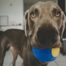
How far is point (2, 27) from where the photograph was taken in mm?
4895

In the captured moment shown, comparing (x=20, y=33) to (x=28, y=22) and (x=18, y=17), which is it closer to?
(x=28, y=22)

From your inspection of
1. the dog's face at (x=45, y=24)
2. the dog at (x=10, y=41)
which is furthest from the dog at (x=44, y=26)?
the dog at (x=10, y=41)

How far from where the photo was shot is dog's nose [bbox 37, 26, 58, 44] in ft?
1.84

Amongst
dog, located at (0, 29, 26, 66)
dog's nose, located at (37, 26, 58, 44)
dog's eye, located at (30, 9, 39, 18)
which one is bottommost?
dog, located at (0, 29, 26, 66)

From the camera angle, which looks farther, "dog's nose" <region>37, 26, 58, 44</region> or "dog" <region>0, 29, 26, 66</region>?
"dog" <region>0, 29, 26, 66</region>

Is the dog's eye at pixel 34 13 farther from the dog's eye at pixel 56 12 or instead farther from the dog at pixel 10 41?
the dog at pixel 10 41

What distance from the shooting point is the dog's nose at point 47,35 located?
1.84ft

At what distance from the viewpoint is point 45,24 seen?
1.88 feet

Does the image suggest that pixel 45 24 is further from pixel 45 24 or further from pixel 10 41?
pixel 10 41

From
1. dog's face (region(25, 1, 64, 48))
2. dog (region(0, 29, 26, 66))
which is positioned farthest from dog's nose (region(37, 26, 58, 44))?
dog (region(0, 29, 26, 66))

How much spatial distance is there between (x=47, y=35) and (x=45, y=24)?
0.03 meters

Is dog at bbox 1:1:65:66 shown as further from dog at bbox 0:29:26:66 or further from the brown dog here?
dog at bbox 0:29:26:66

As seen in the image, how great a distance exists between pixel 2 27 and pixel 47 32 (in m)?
4.40

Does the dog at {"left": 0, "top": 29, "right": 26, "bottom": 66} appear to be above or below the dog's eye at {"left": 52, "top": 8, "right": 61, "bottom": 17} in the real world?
below
